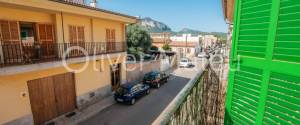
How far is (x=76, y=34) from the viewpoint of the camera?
418 inches

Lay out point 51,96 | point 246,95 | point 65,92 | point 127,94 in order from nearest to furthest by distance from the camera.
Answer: point 246,95
point 51,96
point 65,92
point 127,94

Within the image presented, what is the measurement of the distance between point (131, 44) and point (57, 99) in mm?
17736

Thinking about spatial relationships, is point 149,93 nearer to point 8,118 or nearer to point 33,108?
point 33,108

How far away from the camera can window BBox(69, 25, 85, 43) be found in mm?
10281

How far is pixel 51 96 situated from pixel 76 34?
145 inches

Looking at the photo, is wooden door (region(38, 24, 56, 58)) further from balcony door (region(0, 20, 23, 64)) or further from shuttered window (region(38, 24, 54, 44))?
balcony door (region(0, 20, 23, 64))

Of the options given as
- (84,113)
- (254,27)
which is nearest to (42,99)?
(84,113)

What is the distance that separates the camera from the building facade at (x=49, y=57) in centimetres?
745

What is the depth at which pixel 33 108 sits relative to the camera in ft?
28.3

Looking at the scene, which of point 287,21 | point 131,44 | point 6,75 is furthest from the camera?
point 131,44

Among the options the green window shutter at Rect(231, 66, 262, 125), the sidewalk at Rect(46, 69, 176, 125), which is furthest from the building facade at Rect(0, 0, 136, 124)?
the green window shutter at Rect(231, 66, 262, 125)

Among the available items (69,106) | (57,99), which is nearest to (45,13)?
(57,99)

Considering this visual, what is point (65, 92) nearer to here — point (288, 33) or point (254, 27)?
point (254, 27)

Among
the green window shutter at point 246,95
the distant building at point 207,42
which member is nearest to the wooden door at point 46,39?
the green window shutter at point 246,95
